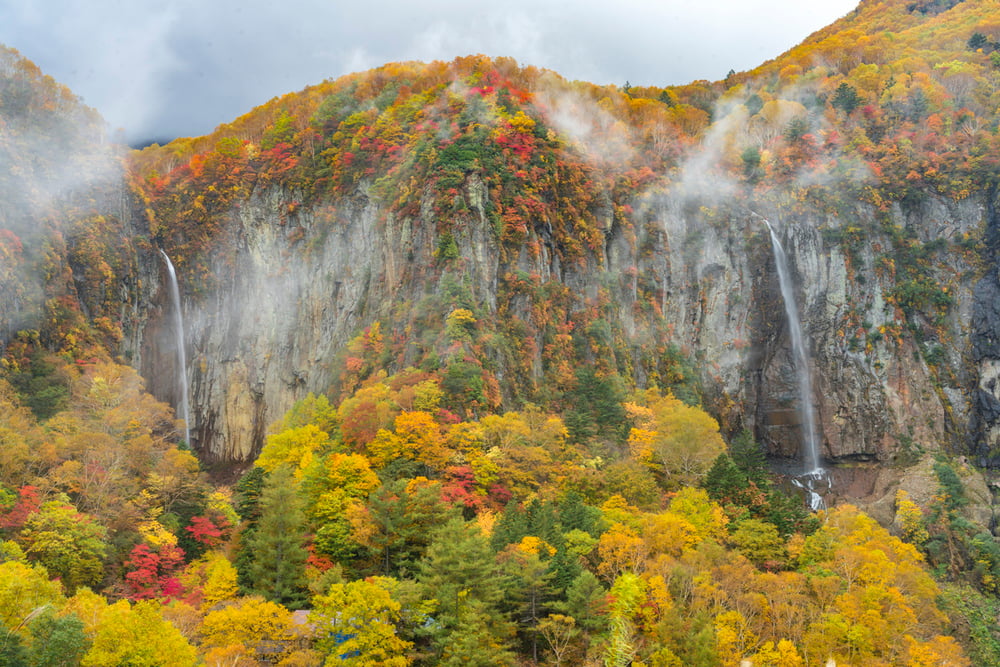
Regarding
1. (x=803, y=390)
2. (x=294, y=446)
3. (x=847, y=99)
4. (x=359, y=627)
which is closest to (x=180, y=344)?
(x=294, y=446)

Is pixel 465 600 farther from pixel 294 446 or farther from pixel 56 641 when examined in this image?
pixel 294 446

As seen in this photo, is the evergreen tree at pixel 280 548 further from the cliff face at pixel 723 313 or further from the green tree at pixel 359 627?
the cliff face at pixel 723 313

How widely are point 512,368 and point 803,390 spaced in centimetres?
3043

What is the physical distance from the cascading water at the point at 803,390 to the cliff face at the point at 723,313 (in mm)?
711

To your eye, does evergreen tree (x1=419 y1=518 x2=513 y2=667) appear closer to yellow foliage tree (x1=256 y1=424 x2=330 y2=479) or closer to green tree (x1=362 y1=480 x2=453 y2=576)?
green tree (x1=362 y1=480 x2=453 y2=576)

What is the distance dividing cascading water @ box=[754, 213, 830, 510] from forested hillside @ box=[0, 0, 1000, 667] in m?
0.89

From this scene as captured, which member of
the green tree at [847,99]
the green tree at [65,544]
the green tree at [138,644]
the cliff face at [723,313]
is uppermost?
the green tree at [847,99]

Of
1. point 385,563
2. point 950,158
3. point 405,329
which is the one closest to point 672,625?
point 385,563

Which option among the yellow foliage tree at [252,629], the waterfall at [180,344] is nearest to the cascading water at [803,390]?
the yellow foliage tree at [252,629]

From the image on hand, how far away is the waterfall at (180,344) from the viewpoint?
60641 millimetres

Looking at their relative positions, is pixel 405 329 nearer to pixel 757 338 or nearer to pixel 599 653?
pixel 599 653

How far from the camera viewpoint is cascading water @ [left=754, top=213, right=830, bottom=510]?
61031 millimetres

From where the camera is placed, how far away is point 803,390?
63.7 meters

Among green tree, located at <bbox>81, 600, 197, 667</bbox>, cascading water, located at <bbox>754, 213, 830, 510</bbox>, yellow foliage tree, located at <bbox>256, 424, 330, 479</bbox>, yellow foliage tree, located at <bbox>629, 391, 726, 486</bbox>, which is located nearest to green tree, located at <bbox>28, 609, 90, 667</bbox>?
green tree, located at <bbox>81, 600, 197, 667</bbox>
